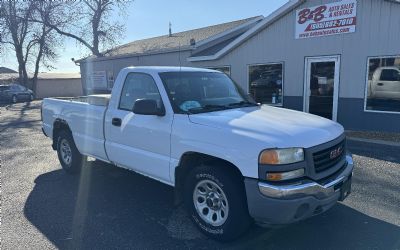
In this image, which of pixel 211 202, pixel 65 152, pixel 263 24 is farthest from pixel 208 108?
pixel 263 24

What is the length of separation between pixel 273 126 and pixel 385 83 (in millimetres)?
8041

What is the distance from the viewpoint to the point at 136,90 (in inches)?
189

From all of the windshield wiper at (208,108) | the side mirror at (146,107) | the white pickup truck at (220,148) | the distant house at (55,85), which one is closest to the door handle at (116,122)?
the white pickup truck at (220,148)

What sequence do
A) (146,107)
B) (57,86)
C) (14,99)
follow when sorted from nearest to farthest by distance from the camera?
(146,107) → (14,99) → (57,86)

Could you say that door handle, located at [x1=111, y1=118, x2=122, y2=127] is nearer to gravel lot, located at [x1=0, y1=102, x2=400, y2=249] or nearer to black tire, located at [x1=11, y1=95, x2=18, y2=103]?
gravel lot, located at [x1=0, y1=102, x2=400, y2=249]

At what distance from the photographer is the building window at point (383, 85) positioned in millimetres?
9750

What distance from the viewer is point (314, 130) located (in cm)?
362

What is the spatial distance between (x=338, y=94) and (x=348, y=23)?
220cm

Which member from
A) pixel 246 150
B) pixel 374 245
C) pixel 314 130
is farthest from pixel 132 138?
pixel 374 245

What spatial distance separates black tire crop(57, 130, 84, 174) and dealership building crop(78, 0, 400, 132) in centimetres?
817

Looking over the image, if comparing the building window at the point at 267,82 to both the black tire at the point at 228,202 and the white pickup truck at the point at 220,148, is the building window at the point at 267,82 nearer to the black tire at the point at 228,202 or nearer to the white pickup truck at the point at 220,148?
the white pickup truck at the point at 220,148

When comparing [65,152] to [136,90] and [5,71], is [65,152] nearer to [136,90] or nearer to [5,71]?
[136,90]

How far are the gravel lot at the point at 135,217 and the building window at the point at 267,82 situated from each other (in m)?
6.30

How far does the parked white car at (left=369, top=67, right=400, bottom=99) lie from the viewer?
9.75 meters
